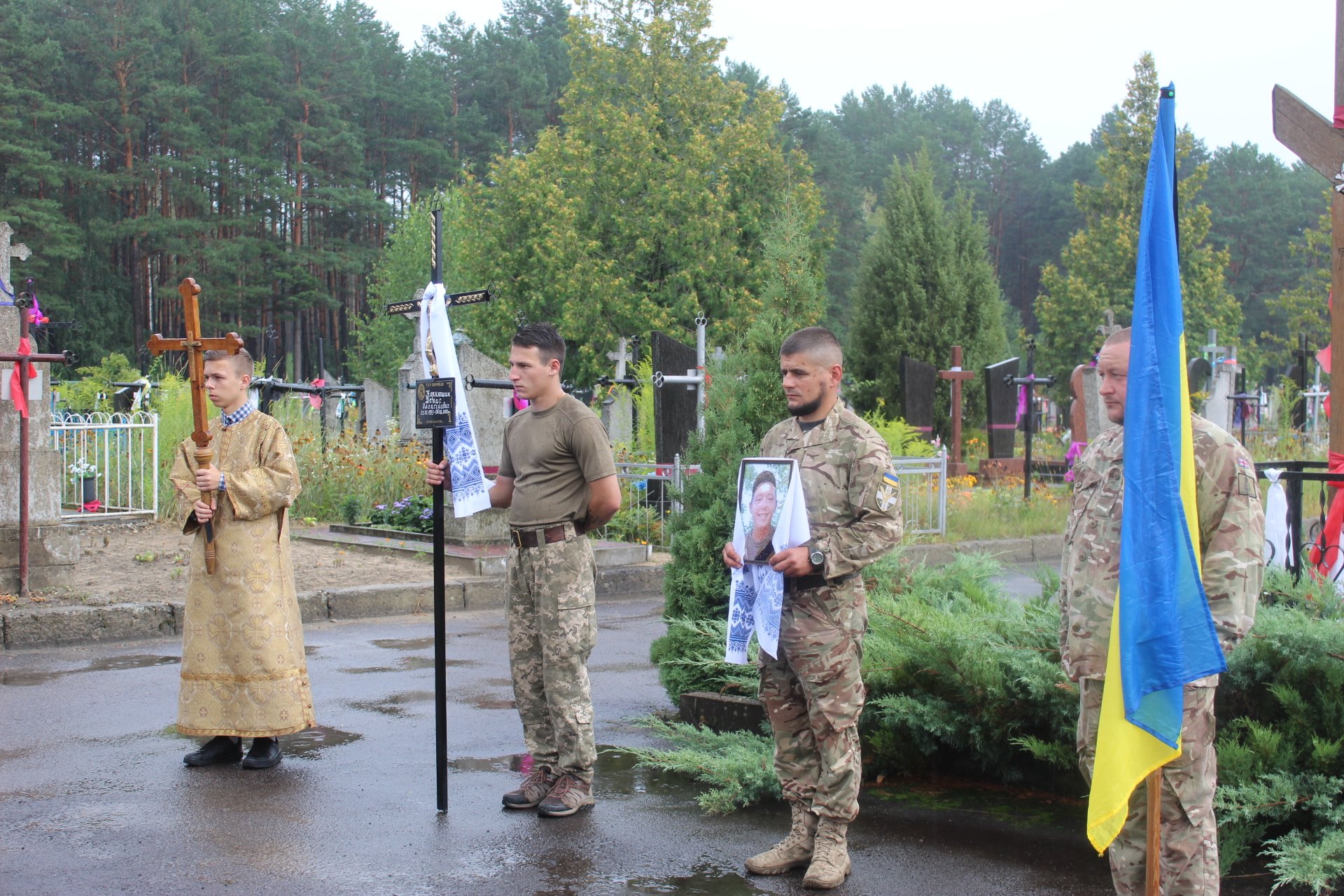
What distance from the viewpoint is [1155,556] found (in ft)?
10.00

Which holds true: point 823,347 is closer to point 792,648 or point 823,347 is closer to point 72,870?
point 792,648

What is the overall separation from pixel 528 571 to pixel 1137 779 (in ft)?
8.97

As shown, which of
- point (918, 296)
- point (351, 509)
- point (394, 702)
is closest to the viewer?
point (394, 702)

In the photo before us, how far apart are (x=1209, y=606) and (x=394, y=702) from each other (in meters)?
5.09

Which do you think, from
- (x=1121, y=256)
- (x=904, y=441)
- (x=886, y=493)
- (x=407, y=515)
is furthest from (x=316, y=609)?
(x=1121, y=256)

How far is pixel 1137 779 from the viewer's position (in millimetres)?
3010

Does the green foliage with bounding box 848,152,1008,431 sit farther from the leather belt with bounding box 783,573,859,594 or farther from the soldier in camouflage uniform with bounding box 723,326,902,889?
the leather belt with bounding box 783,573,859,594

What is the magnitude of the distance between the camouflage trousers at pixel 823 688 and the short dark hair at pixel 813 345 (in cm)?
79

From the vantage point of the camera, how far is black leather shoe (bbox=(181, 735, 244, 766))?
5840 millimetres

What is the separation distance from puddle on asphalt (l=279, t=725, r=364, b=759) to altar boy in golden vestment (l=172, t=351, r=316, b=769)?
238mm

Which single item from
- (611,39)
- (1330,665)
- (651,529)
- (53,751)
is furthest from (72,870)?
(611,39)

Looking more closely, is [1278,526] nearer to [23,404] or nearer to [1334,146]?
[1334,146]

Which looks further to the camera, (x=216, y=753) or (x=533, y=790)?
(x=216, y=753)

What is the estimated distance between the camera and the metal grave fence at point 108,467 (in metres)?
15.1
